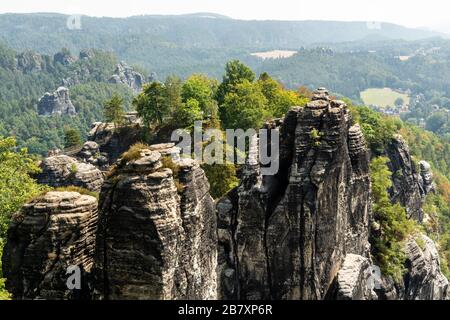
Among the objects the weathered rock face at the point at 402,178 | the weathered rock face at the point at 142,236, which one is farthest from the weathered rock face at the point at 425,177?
the weathered rock face at the point at 142,236

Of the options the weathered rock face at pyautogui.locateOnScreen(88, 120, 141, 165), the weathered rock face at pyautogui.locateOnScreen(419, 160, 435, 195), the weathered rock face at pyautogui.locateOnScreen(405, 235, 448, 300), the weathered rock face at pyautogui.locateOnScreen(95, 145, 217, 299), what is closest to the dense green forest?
the weathered rock face at pyautogui.locateOnScreen(405, 235, 448, 300)

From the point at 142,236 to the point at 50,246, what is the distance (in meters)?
5.73

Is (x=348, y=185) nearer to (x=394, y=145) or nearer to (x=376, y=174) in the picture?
(x=376, y=174)

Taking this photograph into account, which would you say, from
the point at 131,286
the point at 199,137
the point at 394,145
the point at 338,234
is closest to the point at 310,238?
the point at 338,234

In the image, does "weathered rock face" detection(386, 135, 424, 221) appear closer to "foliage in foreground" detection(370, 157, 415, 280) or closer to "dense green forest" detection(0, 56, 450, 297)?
"dense green forest" detection(0, 56, 450, 297)

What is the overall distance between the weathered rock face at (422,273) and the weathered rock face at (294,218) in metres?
17.2

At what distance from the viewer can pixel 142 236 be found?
79.6 feet

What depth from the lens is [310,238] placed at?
1594 inches

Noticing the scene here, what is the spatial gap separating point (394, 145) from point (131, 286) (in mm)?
77618

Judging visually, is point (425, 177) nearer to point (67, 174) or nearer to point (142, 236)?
point (67, 174)

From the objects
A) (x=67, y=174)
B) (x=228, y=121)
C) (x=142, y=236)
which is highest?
(x=142, y=236)

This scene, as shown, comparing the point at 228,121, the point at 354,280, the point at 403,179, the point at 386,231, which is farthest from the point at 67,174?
the point at 403,179

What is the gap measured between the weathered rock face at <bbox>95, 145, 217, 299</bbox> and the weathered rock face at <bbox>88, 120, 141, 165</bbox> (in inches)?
2330

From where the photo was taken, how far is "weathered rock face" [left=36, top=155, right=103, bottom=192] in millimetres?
63188
